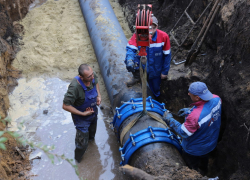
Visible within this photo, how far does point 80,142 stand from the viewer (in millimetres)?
3703

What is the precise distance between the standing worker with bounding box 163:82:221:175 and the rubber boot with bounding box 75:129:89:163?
1358 mm

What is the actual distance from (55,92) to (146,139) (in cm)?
295

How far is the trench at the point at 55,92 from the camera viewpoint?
12.8 feet

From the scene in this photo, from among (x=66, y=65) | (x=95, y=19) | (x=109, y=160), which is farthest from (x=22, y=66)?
(x=109, y=160)

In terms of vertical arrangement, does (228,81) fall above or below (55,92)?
above

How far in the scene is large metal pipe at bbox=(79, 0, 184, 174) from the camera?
2885 mm

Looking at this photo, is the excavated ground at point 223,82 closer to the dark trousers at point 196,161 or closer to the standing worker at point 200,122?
the dark trousers at point 196,161

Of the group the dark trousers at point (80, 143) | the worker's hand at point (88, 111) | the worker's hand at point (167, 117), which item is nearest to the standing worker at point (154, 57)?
the worker's hand at point (88, 111)

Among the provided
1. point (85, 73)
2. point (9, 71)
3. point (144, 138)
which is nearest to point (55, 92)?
point (9, 71)

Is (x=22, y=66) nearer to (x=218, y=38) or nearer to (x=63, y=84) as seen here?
(x=63, y=84)

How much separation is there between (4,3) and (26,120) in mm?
3656

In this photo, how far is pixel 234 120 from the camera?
9.88ft

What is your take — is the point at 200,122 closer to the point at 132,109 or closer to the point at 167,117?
the point at 167,117

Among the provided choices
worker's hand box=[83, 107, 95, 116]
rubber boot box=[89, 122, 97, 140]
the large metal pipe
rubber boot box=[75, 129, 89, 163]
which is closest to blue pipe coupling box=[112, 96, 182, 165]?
the large metal pipe
